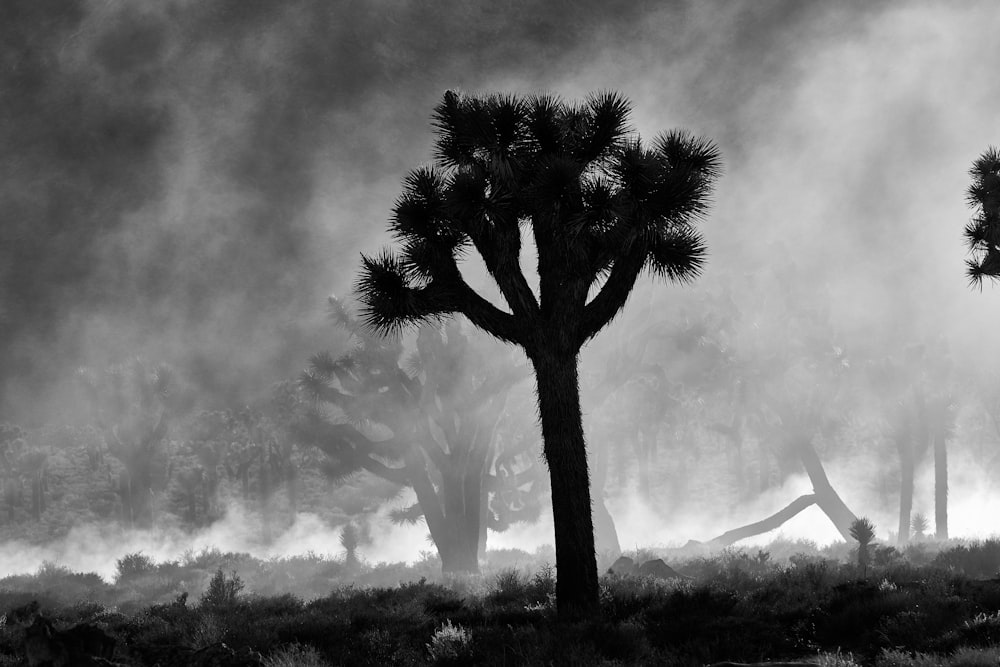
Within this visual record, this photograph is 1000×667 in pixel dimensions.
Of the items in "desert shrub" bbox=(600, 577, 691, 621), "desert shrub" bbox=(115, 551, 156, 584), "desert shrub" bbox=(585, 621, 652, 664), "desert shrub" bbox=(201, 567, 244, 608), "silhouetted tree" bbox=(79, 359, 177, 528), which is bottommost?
"desert shrub" bbox=(585, 621, 652, 664)

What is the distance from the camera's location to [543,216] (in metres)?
12.7

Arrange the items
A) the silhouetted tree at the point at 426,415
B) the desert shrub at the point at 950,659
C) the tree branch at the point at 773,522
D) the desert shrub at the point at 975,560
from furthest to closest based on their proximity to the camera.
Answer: the tree branch at the point at 773,522
the silhouetted tree at the point at 426,415
the desert shrub at the point at 975,560
the desert shrub at the point at 950,659

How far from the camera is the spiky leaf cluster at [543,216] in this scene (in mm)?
12117

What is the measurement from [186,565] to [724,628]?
31.3 m

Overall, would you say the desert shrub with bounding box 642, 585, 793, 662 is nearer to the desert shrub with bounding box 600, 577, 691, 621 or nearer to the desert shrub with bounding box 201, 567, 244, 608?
the desert shrub with bounding box 600, 577, 691, 621

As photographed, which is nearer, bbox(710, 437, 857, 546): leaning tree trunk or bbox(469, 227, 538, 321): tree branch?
bbox(469, 227, 538, 321): tree branch

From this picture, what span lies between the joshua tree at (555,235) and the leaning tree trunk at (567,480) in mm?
18

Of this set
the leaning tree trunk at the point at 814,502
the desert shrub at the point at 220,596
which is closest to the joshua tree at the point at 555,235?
the desert shrub at the point at 220,596

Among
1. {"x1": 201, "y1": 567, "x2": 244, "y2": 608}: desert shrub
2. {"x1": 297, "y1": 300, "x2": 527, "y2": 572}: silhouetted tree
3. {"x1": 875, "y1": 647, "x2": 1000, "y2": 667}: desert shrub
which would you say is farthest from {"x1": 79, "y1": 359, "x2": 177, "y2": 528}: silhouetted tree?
{"x1": 875, "y1": 647, "x2": 1000, "y2": 667}: desert shrub

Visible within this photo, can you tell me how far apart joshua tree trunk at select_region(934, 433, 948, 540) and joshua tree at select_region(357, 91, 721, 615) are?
86.9 feet

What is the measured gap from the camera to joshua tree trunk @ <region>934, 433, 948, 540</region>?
32688 mm

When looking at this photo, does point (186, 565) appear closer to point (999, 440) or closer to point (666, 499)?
point (666, 499)

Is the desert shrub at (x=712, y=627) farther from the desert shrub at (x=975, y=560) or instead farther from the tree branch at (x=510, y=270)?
the desert shrub at (x=975, y=560)

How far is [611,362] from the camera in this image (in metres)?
30.1
